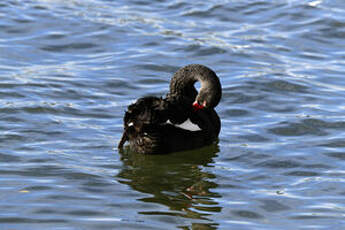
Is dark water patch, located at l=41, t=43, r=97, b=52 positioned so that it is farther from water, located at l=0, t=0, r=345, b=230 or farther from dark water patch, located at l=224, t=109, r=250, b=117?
dark water patch, located at l=224, t=109, r=250, b=117

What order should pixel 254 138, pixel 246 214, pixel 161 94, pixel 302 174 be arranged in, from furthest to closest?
pixel 161 94, pixel 254 138, pixel 302 174, pixel 246 214

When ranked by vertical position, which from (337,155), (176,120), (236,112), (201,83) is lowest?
(337,155)

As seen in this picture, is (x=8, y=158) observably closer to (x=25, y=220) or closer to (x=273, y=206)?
(x=25, y=220)

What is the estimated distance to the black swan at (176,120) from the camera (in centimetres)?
870

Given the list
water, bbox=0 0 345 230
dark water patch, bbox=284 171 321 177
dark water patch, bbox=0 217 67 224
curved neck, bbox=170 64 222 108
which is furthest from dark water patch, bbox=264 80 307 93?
dark water patch, bbox=0 217 67 224

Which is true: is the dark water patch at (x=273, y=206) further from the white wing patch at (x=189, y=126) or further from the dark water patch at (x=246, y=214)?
the white wing patch at (x=189, y=126)

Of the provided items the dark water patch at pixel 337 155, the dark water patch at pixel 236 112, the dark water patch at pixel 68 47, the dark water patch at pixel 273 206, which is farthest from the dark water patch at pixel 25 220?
the dark water patch at pixel 68 47

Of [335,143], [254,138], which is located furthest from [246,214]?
[335,143]

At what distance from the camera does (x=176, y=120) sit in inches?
350

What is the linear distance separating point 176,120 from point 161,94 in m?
2.71

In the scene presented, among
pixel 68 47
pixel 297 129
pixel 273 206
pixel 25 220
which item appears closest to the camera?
pixel 25 220

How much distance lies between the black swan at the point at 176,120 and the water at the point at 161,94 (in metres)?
0.19

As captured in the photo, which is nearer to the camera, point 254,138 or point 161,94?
point 254,138

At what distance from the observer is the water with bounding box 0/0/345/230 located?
7.31 m
